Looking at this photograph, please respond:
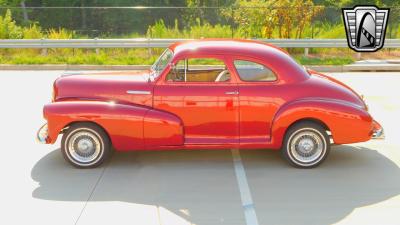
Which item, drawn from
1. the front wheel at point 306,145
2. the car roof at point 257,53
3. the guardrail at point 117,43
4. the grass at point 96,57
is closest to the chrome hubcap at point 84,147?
the car roof at point 257,53

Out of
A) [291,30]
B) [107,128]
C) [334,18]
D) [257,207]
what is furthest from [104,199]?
[334,18]

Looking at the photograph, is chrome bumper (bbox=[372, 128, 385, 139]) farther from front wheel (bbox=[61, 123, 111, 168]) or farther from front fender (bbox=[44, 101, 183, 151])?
front wheel (bbox=[61, 123, 111, 168])

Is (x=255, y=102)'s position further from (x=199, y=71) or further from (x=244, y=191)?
(x=244, y=191)

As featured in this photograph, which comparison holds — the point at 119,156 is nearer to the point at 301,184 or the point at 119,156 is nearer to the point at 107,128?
the point at 107,128

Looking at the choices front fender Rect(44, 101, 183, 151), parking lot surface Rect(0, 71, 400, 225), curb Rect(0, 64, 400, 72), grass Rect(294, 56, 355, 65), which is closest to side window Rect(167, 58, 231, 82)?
front fender Rect(44, 101, 183, 151)

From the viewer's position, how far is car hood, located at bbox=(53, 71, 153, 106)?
7.16 metres

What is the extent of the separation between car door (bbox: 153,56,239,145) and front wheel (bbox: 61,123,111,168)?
0.86 meters

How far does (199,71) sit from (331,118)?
1.88 meters

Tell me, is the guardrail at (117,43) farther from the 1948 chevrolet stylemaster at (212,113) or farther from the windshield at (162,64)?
the 1948 chevrolet stylemaster at (212,113)

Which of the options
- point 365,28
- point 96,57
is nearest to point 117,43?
point 96,57

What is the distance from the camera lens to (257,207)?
5.93 meters

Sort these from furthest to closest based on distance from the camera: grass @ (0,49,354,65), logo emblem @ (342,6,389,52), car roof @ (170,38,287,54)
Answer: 1. logo emblem @ (342,6,389,52)
2. grass @ (0,49,354,65)
3. car roof @ (170,38,287,54)

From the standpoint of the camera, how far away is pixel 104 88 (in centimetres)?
723

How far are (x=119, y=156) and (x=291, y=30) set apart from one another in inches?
513
